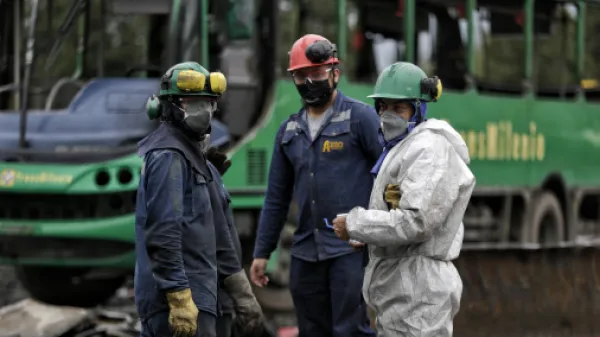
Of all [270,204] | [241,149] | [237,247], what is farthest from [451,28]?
[237,247]

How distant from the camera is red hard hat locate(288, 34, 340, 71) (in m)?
7.04

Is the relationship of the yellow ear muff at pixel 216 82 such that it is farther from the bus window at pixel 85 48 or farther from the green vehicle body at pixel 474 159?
the bus window at pixel 85 48

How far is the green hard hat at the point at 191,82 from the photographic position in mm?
5683

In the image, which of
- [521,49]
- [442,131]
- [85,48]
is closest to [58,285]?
[85,48]

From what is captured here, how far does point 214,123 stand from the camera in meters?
11.3

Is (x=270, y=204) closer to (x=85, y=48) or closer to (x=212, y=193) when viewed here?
(x=212, y=193)

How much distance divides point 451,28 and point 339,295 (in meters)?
8.06

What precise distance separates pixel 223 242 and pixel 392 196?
31.1 inches

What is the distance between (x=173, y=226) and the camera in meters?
5.45

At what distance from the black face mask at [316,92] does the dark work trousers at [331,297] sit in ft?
2.63

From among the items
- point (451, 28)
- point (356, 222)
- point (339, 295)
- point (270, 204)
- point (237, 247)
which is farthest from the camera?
point (451, 28)

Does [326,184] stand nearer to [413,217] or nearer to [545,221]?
[413,217]

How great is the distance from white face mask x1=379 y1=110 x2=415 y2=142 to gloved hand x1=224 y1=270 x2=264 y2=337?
34.5 inches

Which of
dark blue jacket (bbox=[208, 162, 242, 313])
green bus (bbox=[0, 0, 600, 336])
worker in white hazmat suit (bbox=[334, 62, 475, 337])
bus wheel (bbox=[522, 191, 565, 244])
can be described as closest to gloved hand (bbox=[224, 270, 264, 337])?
dark blue jacket (bbox=[208, 162, 242, 313])
